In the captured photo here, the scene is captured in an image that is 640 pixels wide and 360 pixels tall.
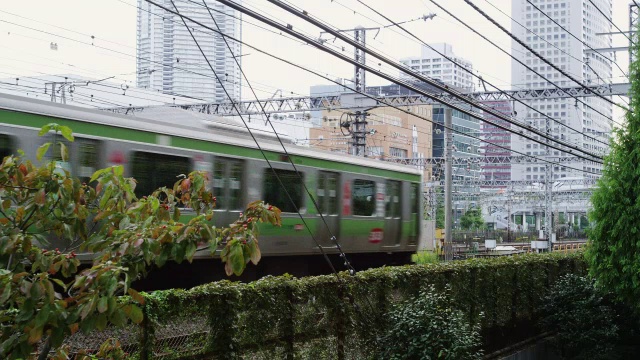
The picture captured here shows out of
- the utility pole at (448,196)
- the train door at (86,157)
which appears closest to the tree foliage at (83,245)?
the train door at (86,157)

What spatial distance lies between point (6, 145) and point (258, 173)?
5.32 meters

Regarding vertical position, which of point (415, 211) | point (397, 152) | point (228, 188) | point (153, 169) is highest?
point (397, 152)

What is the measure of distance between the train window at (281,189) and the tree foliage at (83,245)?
10.5 metres

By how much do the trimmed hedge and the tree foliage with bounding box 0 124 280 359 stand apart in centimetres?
225

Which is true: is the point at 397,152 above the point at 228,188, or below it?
above

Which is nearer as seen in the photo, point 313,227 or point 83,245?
point 83,245

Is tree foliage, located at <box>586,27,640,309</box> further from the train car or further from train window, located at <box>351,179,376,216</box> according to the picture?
train window, located at <box>351,179,376,216</box>

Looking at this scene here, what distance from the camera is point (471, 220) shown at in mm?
83125

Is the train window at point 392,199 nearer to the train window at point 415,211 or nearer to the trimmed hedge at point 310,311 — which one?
the train window at point 415,211

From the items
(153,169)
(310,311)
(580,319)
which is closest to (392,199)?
(580,319)

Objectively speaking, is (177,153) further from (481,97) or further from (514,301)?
(481,97)

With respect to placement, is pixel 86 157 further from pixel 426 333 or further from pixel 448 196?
pixel 448 196

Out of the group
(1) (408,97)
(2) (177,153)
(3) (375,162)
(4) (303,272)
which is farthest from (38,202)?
(1) (408,97)

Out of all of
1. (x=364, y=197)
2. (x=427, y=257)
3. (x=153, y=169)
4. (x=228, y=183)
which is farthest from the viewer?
(x=427, y=257)
